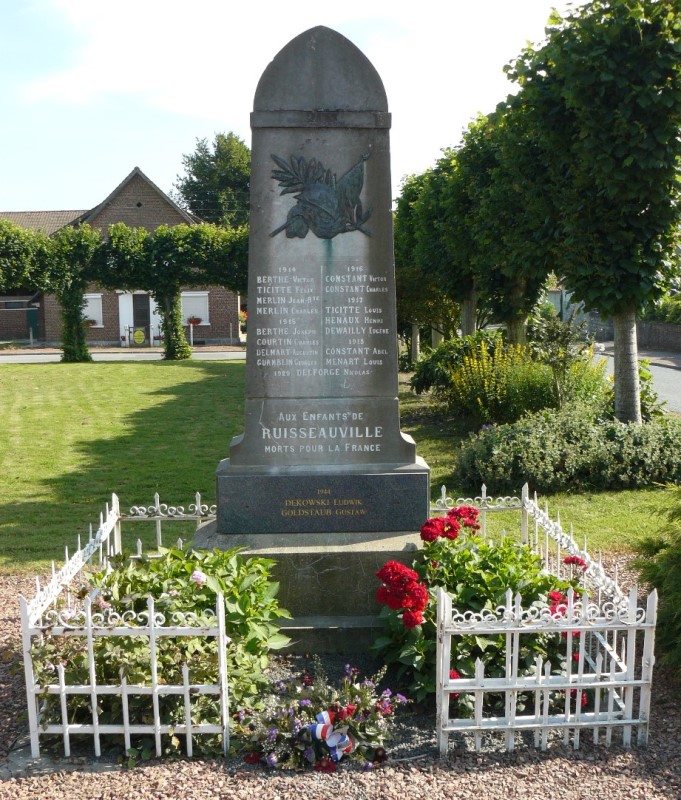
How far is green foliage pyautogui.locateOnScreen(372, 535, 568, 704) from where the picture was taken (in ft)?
16.1

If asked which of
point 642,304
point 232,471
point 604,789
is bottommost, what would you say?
point 604,789

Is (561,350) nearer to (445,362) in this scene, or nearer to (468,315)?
(445,362)

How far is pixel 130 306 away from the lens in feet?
148

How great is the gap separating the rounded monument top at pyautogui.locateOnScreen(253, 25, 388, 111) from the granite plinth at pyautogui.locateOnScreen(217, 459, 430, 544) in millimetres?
2580

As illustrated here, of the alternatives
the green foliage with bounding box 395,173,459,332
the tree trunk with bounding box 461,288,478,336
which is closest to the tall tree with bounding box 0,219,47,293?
the green foliage with bounding box 395,173,459,332

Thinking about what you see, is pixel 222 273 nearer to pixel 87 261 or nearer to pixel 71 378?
pixel 87 261

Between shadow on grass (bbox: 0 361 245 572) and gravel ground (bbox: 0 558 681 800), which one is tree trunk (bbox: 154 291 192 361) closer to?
shadow on grass (bbox: 0 361 245 572)

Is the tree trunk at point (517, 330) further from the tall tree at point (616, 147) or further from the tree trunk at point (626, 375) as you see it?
the tree trunk at point (626, 375)

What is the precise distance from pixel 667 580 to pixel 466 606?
5.15ft

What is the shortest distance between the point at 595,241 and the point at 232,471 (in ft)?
24.0

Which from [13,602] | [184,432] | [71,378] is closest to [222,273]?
[71,378]

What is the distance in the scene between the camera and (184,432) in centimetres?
1619

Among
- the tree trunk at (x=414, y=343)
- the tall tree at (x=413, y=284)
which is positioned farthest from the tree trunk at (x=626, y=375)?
the tree trunk at (x=414, y=343)

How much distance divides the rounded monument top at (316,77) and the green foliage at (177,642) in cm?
315
